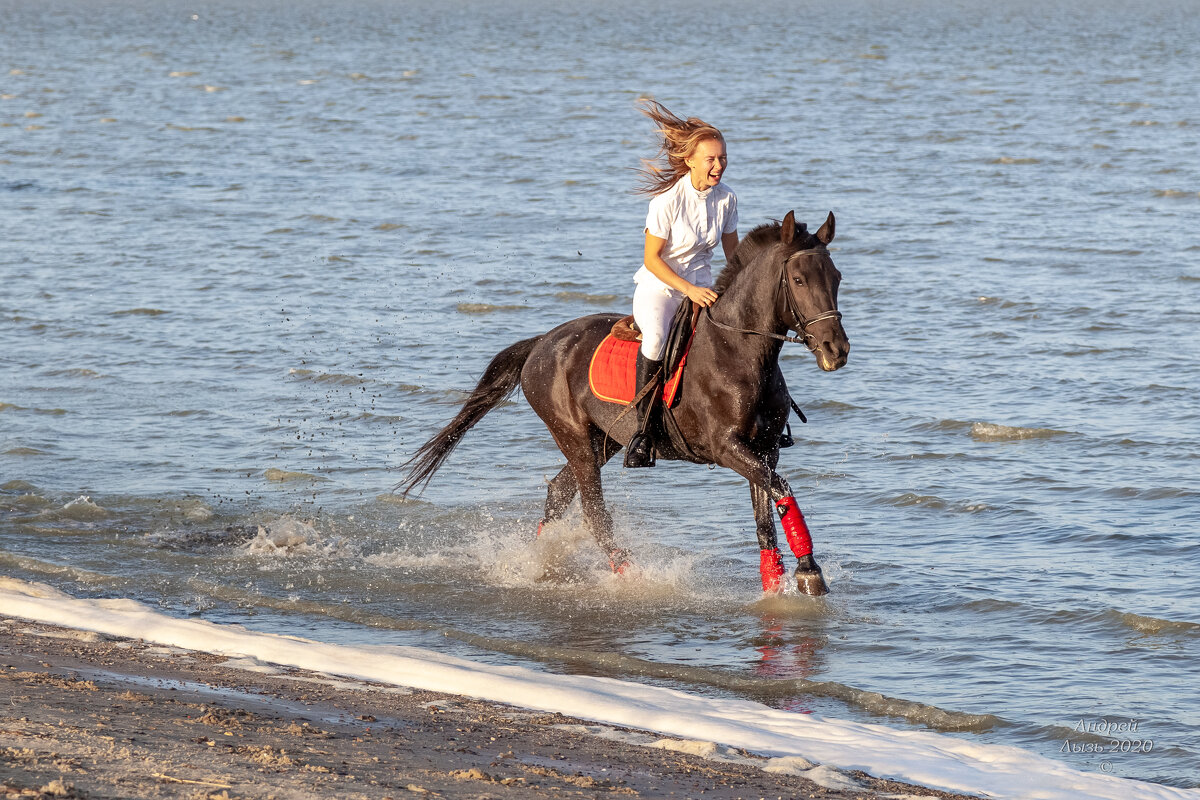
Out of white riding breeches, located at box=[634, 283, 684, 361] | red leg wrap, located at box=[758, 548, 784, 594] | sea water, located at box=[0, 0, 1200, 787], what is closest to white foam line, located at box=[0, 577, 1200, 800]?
sea water, located at box=[0, 0, 1200, 787]

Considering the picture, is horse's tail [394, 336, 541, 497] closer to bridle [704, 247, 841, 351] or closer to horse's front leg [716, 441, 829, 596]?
horse's front leg [716, 441, 829, 596]

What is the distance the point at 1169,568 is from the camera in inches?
404

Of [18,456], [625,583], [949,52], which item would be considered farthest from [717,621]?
[949,52]

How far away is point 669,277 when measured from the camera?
923 centimetres

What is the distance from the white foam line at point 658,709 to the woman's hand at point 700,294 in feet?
7.67

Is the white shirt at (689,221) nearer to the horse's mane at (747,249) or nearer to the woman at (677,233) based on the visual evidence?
the woman at (677,233)

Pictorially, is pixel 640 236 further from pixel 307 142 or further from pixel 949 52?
pixel 949 52

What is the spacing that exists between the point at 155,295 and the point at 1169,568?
14.0 meters

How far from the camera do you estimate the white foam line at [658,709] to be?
6.82 m

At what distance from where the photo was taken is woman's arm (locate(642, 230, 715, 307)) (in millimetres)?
9203

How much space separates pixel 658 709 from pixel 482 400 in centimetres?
435

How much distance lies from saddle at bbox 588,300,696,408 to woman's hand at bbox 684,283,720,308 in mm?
318

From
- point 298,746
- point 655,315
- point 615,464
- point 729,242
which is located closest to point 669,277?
point 655,315

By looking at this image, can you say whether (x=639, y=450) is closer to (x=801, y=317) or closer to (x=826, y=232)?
(x=801, y=317)
